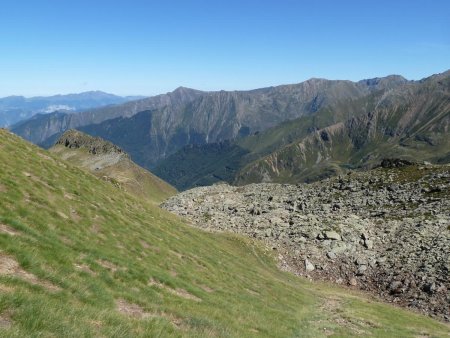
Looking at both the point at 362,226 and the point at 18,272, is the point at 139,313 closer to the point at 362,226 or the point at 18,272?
the point at 18,272

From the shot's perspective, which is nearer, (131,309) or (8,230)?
(131,309)

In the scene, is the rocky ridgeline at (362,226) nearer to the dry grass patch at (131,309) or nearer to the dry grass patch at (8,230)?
the dry grass patch at (131,309)

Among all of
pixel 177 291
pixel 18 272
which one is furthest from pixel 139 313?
pixel 177 291

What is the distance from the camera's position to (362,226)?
67.3m

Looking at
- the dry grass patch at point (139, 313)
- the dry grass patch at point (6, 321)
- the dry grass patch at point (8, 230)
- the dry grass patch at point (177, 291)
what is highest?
the dry grass patch at point (6, 321)

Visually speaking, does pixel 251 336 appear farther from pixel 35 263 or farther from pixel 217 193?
pixel 217 193

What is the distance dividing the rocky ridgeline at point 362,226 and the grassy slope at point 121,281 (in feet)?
25.2

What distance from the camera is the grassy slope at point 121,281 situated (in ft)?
42.5

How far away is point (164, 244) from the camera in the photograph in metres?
35.6

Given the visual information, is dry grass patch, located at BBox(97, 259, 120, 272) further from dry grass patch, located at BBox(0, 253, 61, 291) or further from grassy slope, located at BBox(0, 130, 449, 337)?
dry grass patch, located at BBox(0, 253, 61, 291)

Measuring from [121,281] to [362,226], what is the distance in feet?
177

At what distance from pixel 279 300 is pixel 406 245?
3139 cm

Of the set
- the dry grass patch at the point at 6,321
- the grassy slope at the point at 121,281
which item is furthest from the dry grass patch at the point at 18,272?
the dry grass patch at the point at 6,321

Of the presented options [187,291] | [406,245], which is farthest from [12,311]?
[406,245]
